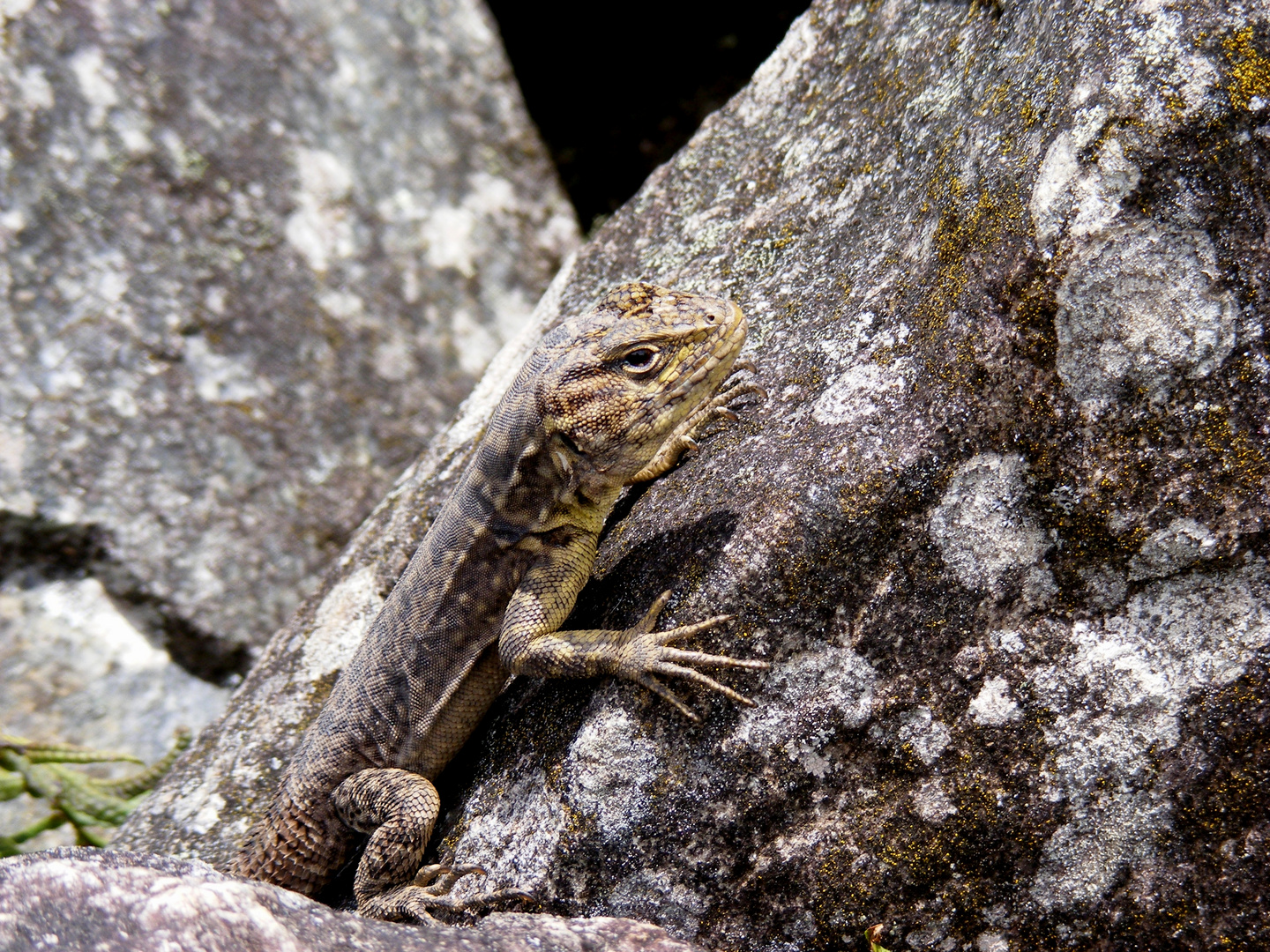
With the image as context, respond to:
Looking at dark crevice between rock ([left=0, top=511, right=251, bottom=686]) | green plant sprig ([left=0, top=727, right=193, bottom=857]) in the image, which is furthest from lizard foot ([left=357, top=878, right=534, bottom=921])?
dark crevice between rock ([left=0, top=511, right=251, bottom=686])

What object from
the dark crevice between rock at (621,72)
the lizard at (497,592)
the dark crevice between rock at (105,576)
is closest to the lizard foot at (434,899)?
the lizard at (497,592)

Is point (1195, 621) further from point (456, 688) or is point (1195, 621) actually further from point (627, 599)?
point (456, 688)

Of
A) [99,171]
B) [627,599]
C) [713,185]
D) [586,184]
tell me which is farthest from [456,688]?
[586,184]

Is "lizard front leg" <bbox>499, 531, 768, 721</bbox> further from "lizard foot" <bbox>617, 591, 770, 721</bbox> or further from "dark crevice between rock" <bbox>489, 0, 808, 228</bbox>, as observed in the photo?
"dark crevice between rock" <bbox>489, 0, 808, 228</bbox>

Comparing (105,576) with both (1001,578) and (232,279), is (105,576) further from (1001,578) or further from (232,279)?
(1001,578)

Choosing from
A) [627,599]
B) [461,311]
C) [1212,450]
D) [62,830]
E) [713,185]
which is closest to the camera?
[1212,450]
